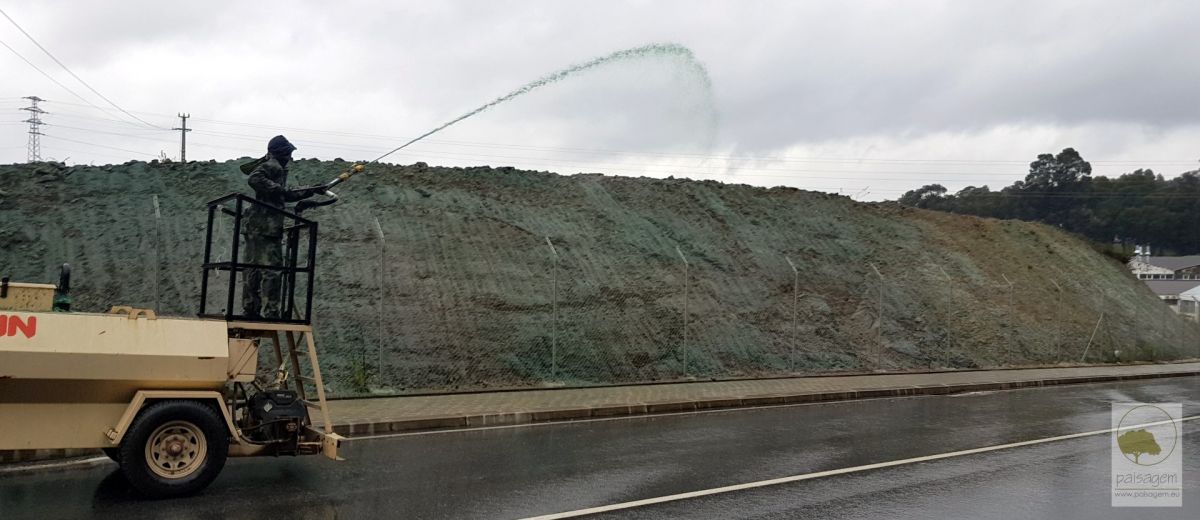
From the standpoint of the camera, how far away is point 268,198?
835cm

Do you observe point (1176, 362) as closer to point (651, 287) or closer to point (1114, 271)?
point (1114, 271)

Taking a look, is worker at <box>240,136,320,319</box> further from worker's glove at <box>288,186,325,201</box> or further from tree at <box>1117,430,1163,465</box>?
tree at <box>1117,430,1163,465</box>

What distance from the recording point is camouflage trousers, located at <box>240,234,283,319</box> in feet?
26.7

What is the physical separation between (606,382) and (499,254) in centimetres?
439

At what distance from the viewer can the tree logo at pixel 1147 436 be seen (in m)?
9.98

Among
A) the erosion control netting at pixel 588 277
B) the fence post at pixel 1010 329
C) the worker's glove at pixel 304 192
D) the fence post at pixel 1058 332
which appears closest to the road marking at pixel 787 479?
the worker's glove at pixel 304 192

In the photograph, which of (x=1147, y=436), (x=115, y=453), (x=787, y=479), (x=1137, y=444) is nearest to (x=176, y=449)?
(x=115, y=453)

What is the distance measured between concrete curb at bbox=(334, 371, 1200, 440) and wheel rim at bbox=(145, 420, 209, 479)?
338 centimetres

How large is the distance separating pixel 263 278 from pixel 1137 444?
10868mm

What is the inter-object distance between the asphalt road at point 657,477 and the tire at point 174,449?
6.9 inches

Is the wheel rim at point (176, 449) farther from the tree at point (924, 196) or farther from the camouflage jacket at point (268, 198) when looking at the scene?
the tree at point (924, 196)

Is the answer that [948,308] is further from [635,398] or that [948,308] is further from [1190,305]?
[1190,305]

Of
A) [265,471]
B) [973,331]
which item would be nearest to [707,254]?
[973,331]

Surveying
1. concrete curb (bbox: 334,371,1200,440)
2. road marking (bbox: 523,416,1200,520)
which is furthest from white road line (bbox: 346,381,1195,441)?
road marking (bbox: 523,416,1200,520)
